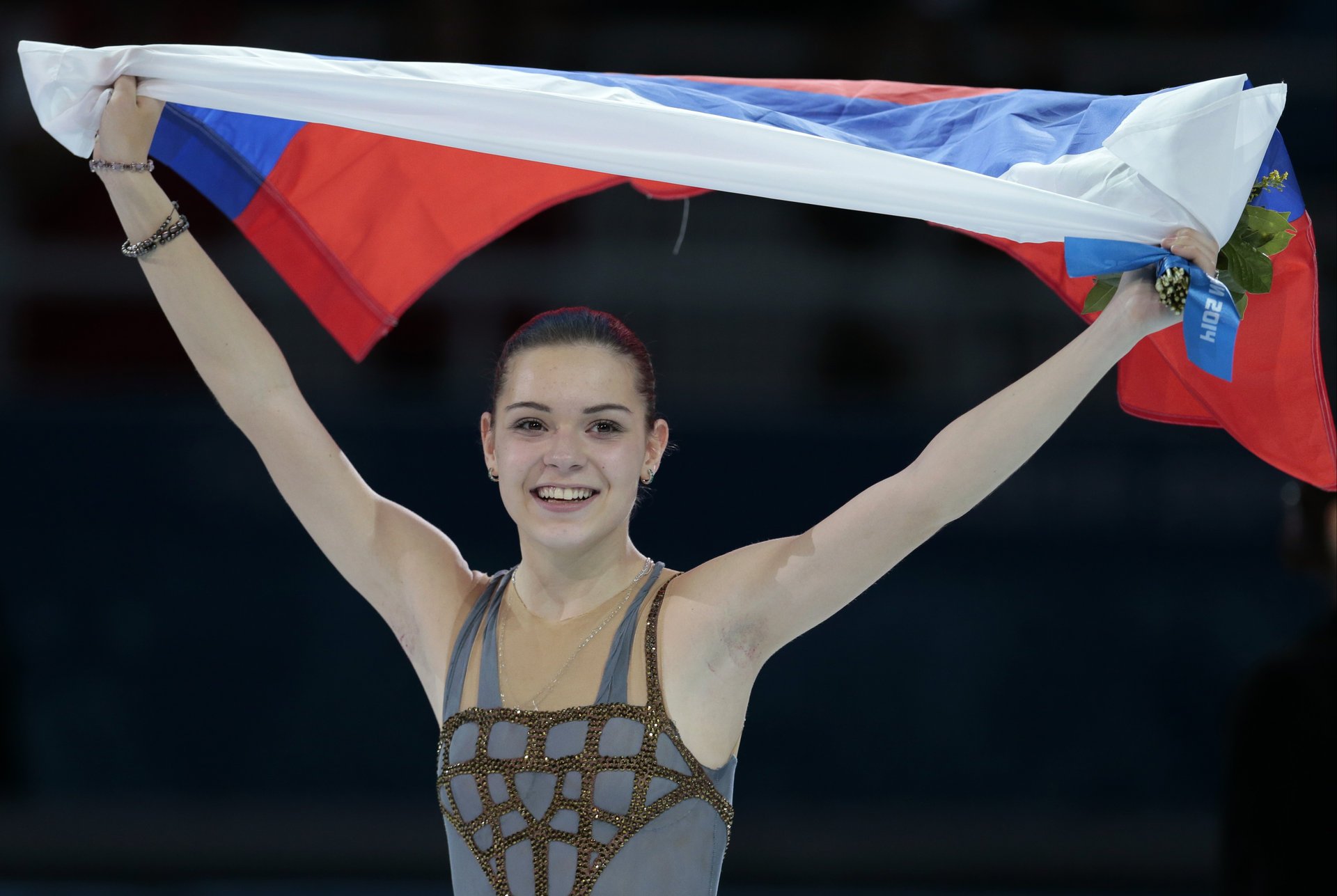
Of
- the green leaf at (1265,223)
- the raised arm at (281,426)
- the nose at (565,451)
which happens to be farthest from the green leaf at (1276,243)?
the raised arm at (281,426)

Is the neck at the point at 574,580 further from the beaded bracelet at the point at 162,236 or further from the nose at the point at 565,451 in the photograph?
the beaded bracelet at the point at 162,236

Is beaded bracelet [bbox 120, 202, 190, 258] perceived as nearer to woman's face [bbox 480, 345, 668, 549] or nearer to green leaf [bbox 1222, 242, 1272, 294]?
woman's face [bbox 480, 345, 668, 549]

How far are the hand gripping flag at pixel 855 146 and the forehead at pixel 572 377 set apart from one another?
0.26 meters

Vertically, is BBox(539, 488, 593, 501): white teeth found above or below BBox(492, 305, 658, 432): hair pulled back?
below

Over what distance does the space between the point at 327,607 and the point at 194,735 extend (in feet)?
1.75

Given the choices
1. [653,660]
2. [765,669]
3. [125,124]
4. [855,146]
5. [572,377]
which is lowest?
[653,660]

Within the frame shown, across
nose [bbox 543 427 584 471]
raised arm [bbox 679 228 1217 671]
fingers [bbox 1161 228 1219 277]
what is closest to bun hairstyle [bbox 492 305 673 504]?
nose [bbox 543 427 584 471]

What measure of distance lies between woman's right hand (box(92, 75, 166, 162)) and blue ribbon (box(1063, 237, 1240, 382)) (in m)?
1.23

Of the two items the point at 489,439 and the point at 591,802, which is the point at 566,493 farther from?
the point at 591,802

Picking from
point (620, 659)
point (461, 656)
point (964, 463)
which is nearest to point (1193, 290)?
point (964, 463)

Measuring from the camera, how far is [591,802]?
2039mm

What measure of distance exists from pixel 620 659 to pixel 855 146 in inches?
29.7

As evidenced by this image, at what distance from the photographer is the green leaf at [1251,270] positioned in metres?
2.01

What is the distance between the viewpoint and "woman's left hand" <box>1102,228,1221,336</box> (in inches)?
74.9
